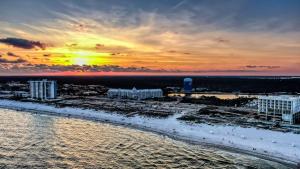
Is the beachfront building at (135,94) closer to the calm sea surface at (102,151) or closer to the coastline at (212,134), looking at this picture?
the coastline at (212,134)

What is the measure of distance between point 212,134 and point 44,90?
103951 millimetres

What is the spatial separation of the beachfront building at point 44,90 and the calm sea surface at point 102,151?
70158 mm

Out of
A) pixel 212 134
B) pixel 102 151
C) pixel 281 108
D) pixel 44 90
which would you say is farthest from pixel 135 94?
pixel 102 151

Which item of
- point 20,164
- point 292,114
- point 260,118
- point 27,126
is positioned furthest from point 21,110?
point 292,114

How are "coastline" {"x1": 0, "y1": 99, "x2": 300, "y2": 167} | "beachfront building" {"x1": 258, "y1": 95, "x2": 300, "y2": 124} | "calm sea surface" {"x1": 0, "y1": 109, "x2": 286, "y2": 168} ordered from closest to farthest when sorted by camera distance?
"calm sea surface" {"x1": 0, "y1": 109, "x2": 286, "y2": 168} → "coastline" {"x1": 0, "y1": 99, "x2": 300, "y2": 167} → "beachfront building" {"x1": 258, "y1": 95, "x2": 300, "y2": 124}

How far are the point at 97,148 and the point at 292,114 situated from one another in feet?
177

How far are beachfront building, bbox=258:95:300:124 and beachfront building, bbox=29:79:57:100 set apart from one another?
9907 cm

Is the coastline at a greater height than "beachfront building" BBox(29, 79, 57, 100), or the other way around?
"beachfront building" BBox(29, 79, 57, 100)

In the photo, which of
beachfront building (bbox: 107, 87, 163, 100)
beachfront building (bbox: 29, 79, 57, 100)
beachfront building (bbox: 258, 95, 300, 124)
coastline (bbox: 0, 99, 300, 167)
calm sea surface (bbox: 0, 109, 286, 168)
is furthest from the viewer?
beachfront building (bbox: 107, 87, 163, 100)

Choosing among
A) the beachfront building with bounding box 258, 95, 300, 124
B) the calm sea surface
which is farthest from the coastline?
the beachfront building with bounding box 258, 95, 300, 124

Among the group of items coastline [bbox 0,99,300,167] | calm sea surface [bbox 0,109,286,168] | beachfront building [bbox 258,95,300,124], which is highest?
beachfront building [bbox 258,95,300,124]

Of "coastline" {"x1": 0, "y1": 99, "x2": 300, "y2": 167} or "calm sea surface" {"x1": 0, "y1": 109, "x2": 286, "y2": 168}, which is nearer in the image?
"calm sea surface" {"x1": 0, "y1": 109, "x2": 286, "y2": 168}

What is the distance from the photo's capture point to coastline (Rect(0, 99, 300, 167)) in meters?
56.6

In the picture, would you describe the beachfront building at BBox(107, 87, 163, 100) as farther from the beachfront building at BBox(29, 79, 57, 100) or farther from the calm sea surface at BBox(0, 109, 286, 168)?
the calm sea surface at BBox(0, 109, 286, 168)
